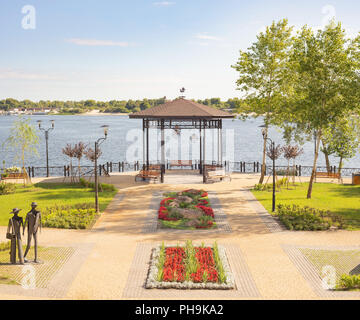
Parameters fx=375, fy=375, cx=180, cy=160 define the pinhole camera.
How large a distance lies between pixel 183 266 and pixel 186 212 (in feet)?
20.3

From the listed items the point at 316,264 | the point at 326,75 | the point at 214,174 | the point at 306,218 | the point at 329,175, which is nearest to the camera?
the point at 316,264

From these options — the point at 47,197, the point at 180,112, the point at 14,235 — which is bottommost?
the point at 47,197

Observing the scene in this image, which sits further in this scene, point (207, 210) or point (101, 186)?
point (101, 186)

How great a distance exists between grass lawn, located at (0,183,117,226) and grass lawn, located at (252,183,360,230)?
925cm

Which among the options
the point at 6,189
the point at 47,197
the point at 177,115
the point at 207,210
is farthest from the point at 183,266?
the point at 177,115

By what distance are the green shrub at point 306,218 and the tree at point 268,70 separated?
23.6 feet

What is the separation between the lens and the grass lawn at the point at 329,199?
17.6 metres

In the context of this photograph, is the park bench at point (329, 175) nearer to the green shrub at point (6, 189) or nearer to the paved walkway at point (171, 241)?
the paved walkway at point (171, 241)

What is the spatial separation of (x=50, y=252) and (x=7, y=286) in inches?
106

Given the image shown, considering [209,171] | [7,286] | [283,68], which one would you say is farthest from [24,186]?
[283,68]

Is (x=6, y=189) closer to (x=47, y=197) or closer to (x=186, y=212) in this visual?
(x=47, y=197)

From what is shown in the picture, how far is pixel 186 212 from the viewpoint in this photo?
17141 millimetres

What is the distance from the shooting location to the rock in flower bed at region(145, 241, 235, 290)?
32.3 ft

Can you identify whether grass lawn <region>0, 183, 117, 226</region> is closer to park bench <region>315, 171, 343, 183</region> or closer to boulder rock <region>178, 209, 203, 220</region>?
boulder rock <region>178, 209, 203, 220</region>
